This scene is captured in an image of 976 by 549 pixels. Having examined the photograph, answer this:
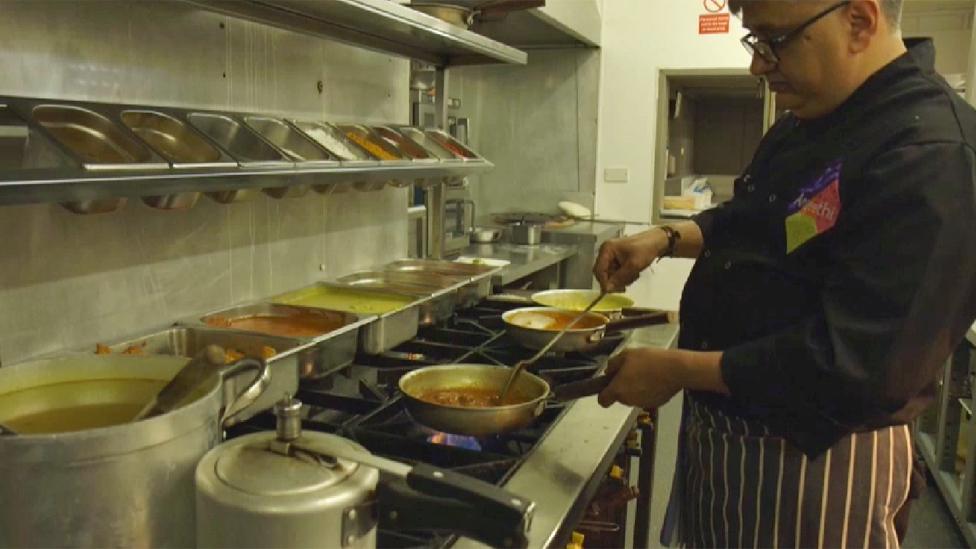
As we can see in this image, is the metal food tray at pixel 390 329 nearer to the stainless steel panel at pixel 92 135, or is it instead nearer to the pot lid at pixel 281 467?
the stainless steel panel at pixel 92 135

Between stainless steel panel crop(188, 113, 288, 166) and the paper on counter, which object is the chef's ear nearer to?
stainless steel panel crop(188, 113, 288, 166)

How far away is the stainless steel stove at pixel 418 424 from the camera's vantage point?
1255 millimetres

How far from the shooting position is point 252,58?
1932mm

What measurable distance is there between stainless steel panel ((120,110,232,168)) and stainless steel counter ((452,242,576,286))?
171cm

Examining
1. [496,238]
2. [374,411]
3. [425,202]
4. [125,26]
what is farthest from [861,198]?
[496,238]

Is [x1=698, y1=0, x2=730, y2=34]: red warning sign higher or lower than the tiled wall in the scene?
higher

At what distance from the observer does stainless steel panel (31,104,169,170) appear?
4.24 ft

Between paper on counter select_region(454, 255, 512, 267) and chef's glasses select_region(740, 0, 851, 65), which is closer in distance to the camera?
chef's glasses select_region(740, 0, 851, 65)

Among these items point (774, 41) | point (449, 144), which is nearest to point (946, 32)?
point (449, 144)

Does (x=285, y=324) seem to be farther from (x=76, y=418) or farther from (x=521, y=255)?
(x=521, y=255)

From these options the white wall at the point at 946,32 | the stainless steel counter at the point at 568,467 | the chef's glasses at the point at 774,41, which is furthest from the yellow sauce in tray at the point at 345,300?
the white wall at the point at 946,32

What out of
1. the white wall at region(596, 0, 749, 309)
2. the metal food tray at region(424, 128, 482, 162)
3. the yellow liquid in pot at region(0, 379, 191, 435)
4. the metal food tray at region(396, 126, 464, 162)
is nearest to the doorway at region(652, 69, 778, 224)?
the white wall at region(596, 0, 749, 309)

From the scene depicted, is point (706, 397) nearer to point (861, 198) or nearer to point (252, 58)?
point (861, 198)

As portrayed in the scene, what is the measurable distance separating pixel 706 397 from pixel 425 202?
6.13 feet
